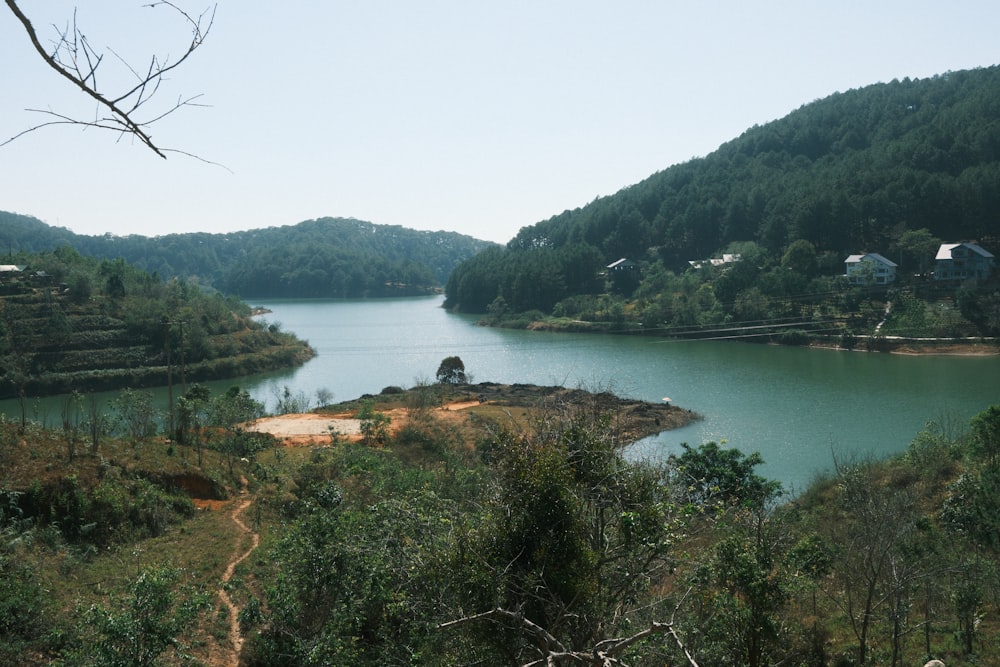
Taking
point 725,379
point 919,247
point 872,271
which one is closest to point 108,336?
point 725,379

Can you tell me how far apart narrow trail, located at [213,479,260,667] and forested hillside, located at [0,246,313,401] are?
22.3m

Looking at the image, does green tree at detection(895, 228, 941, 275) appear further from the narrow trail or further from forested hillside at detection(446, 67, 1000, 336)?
the narrow trail

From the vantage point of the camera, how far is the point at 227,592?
8.39m

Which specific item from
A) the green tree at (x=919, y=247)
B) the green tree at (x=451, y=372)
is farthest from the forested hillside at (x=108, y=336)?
the green tree at (x=919, y=247)

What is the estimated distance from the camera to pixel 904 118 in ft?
233

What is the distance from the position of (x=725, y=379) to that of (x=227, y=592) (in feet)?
96.2

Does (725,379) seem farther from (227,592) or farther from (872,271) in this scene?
(227,592)

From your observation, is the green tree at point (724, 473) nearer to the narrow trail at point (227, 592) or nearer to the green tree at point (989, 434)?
the green tree at point (989, 434)

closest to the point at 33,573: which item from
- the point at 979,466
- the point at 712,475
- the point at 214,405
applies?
the point at 712,475

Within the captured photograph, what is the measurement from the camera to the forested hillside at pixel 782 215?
50188 mm

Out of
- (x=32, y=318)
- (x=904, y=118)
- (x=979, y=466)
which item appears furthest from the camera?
(x=904, y=118)

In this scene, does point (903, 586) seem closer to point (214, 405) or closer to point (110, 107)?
point (110, 107)

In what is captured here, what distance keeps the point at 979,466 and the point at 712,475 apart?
4.98m

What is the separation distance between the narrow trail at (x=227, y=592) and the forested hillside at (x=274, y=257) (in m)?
93.4
